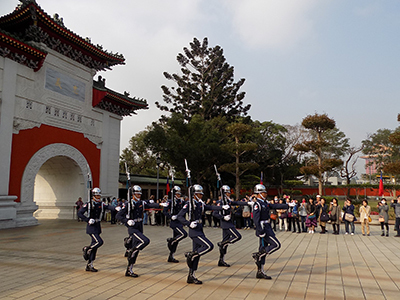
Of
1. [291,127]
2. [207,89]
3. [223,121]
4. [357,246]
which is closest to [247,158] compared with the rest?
[223,121]

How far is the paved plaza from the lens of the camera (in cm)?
579

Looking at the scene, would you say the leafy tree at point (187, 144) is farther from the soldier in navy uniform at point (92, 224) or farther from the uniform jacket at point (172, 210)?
the soldier in navy uniform at point (92, 224)

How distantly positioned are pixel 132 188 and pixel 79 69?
16.4 meters

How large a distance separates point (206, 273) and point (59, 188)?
1795 cm

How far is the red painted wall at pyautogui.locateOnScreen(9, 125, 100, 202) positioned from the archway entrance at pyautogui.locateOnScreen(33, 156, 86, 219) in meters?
1.14

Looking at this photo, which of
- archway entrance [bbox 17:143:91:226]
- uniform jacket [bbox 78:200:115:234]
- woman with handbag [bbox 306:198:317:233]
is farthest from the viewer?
archway entrance [bbox 17:143:91:226]

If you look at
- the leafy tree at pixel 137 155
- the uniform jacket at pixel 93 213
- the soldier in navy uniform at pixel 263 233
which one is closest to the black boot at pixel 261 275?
the soldier in navy uniform at pixel 263 233

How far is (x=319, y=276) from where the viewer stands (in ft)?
23.1

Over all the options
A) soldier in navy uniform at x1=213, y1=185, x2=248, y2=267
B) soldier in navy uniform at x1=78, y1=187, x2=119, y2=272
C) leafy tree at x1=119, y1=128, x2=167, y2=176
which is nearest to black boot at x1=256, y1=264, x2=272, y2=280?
soldier in navy uniform at x1=213, y1=185, x2=248, y2=267

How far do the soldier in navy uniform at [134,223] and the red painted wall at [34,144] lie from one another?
1194cm

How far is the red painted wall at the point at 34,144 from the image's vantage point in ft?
54.6

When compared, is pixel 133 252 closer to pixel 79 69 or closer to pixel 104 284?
pixel 104 284

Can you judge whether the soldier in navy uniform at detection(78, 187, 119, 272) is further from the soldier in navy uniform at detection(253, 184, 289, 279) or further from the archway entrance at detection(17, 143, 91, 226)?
the archway entrance at detection(17, 143, 91, 226)

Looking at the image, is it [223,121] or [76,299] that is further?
[223,121]
